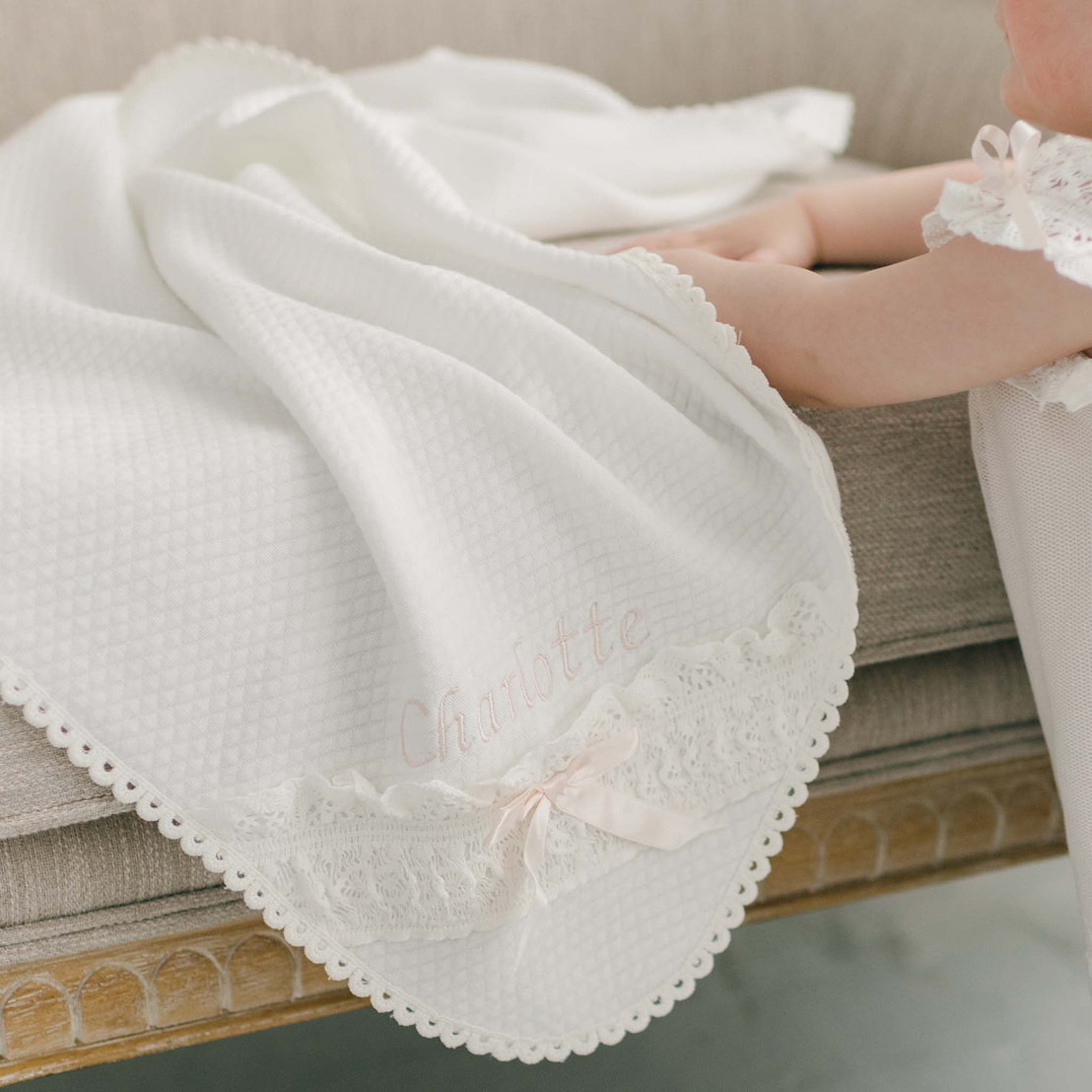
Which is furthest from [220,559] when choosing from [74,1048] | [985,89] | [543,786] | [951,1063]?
[985,89]

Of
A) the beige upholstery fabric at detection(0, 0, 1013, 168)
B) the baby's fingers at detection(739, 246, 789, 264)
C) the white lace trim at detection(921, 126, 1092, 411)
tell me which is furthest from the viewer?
the beige upholstery fabric at detection(0, 0, 1013, 168)

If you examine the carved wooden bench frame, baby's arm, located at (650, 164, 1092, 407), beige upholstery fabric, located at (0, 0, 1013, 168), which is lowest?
the carved wooden bench frame

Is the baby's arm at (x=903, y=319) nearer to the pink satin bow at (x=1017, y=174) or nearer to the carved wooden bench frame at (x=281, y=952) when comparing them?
the pink satin bow at (x=1017, y=174)

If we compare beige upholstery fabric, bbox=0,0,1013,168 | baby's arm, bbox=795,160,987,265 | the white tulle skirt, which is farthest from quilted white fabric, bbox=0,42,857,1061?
beige upholstery fabric, bbox=0,0,1013,168

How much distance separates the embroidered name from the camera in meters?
0.59

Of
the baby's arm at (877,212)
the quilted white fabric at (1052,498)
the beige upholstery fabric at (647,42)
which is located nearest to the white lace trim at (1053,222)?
the quilted white fabric at (1052,498)

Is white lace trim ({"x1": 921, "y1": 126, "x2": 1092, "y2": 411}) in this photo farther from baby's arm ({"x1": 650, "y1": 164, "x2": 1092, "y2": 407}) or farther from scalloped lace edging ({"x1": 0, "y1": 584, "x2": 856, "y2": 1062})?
scalloped lace edging ({"x1": 0, "y1": 584, "x2": 856, "y2": 1062})

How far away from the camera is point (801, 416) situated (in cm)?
74

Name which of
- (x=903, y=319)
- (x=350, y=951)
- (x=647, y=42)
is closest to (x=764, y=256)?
(x=903, y=319)

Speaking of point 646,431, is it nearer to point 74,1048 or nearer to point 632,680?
point 632,680

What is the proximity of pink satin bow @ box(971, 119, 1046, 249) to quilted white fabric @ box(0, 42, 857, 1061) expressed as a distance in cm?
16

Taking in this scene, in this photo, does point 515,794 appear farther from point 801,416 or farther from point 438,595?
point 801,416

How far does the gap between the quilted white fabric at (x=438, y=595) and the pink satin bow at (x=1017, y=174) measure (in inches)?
6.1

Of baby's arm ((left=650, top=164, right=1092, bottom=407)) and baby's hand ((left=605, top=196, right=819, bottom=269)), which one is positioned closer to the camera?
baby's arm ((left=650, top=164, right=1092, bottom=407))
